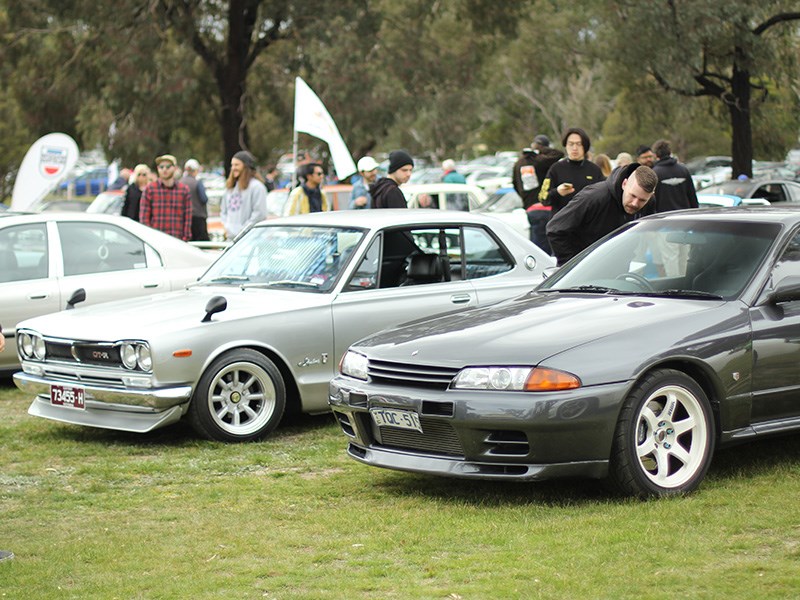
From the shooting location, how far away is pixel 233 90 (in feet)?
91.1

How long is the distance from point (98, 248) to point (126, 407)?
3.25 meters

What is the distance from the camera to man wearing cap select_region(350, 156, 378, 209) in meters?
13.3

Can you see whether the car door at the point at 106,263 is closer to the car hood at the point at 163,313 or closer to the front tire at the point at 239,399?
the car hood at the point at 163,313

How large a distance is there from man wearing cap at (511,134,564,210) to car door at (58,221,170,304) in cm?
388

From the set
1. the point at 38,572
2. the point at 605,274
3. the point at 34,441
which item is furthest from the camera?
the point at 34,441

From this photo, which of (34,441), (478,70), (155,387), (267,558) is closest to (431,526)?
(267,558)

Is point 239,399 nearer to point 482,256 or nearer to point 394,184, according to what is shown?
point 482,256

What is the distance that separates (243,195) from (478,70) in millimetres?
20924

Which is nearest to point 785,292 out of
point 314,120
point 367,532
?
point 367,532

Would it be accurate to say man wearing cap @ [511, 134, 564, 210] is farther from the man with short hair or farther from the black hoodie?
the black hoodie

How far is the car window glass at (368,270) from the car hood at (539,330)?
182 centimetres

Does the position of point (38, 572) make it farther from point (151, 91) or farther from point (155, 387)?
point (151, 91)

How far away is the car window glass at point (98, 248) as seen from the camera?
36.5 feet

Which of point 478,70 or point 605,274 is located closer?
point 605,274
